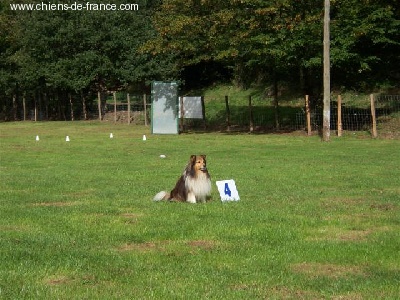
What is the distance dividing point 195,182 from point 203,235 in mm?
3134

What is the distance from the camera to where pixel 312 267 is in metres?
8.21

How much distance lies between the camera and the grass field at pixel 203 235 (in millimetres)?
7344

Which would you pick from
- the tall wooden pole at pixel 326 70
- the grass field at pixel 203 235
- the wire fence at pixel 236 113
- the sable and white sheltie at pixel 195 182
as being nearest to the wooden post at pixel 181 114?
the wire fence at pixel 236 113

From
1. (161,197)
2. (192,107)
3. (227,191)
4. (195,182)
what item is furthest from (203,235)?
(192,107)

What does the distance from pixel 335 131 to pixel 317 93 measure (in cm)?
488

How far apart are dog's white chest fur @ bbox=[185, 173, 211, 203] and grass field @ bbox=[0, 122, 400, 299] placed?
312 millimetres

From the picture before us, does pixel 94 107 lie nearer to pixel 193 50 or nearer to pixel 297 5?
pixel 193 50

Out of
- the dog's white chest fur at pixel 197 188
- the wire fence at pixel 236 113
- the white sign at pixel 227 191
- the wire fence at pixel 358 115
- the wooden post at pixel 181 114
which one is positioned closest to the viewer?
the dog's white chest fur at pixel 197 188

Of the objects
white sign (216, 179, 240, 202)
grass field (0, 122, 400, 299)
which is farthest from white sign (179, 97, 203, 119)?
white sign (216, 179, 240, 202)

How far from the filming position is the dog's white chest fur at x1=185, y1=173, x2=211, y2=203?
13.2 meters

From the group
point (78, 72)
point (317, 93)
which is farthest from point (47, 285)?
point (78, 72)

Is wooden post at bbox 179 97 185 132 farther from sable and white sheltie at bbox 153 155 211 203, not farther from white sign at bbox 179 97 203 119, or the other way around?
sable and white sheltie at bbox 153 155 211 203

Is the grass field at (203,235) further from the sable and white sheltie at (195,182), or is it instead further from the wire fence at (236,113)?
the wire fence at (236,113)

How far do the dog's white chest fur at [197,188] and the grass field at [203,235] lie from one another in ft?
1.02
